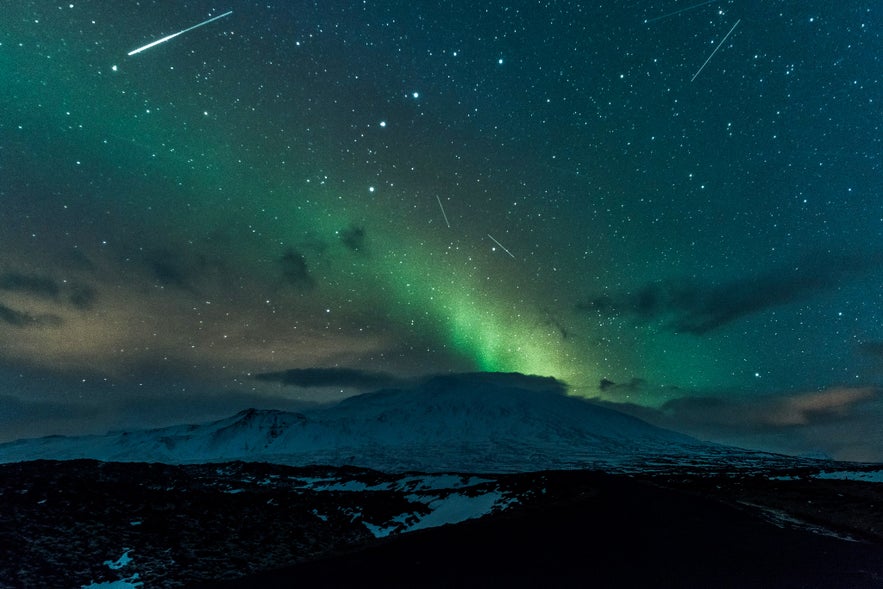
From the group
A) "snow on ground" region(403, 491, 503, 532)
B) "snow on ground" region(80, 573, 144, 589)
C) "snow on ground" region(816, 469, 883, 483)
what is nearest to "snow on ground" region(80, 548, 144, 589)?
"snow on ground" region(80, 573, 144, 589)

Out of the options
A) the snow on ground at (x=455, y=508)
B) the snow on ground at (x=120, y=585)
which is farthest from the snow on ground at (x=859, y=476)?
the snow on ground at (x=120, y=585)

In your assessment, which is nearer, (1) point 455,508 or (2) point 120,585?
(2) point 120,585

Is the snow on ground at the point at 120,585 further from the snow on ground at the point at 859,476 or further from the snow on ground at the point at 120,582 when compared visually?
the snow on ground at the point at 859,476

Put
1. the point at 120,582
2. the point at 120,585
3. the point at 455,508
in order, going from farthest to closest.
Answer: the point at 455,508 → the point at 120,582 → the point at 120,585

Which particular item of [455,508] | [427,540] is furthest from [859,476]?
[427,540]

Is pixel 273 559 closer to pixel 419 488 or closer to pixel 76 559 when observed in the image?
pixel 76 559

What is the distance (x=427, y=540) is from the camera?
1892 cm

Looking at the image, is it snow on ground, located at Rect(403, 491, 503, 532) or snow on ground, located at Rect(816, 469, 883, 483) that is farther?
snow on ground, located at Rect(816, 469, 883, 483)

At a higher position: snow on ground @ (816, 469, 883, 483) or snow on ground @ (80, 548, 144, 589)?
snow on ground @ (816, 469, 883, 483)

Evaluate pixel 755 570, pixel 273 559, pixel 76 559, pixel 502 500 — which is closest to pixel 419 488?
pixel 502 500

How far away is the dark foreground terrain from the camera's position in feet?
44.8

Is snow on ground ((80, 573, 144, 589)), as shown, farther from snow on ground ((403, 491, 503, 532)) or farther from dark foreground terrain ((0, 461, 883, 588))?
snow on ground ((403, 491, 503, 532))

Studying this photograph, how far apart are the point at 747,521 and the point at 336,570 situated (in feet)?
56.6

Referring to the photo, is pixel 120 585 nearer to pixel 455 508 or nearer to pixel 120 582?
pixel 120 582
